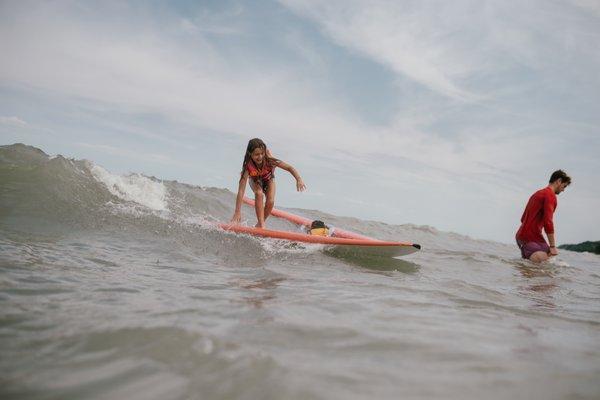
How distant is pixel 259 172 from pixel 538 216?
5.51 meters

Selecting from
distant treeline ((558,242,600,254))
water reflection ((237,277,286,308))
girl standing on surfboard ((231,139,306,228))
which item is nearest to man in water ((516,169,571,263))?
girl standing on surfboard ((231,139,306,228))

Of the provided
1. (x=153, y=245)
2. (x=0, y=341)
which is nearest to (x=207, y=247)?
(x=153, y=245)

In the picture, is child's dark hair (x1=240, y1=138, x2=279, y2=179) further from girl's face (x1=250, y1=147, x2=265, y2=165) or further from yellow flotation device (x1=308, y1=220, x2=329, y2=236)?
yellow flotation device (x1=308, y1=220, x2=329, y2=236)

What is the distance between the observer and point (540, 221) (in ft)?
25.0

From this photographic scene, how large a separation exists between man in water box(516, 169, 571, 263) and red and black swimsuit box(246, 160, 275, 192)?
5.15 m

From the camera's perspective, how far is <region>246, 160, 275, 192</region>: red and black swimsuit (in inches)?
299

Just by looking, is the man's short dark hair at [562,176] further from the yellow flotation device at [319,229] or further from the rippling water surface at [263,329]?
the yellow flotation device at [319,229]

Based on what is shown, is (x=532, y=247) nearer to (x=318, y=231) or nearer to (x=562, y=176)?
(x=562, y=176)

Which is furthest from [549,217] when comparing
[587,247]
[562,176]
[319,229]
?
[587,247]

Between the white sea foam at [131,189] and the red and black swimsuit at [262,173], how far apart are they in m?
3.13

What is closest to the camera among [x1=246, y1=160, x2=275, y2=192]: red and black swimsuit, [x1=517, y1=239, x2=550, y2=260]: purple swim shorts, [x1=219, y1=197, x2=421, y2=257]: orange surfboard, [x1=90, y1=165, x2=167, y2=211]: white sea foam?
[x1=219, y1=197, x2=421, y2=257]: orange surfboard

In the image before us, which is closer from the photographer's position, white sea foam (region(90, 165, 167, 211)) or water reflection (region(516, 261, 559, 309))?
water reflection (region(516, 261, 559, 309))

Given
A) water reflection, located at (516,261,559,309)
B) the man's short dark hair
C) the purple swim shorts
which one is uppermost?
the man's short dark hair

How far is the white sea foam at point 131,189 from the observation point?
9719 mm
